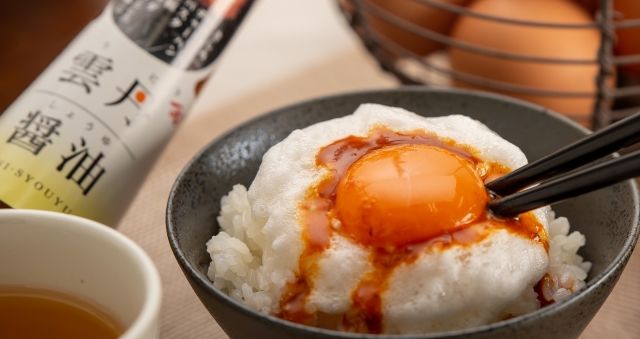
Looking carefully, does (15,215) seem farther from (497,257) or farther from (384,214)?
(497,257)

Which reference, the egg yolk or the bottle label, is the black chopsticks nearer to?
the egg yolk

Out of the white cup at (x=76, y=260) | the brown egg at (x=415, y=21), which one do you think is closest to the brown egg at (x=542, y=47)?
the brown egg at (x=415, y=21)

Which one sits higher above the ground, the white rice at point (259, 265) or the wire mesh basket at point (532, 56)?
the wire mesh basket at point (532, 56)

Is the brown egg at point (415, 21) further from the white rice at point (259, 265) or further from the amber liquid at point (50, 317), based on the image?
the amber liquid at point (50, 317)

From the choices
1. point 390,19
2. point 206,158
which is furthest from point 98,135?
point 390,19

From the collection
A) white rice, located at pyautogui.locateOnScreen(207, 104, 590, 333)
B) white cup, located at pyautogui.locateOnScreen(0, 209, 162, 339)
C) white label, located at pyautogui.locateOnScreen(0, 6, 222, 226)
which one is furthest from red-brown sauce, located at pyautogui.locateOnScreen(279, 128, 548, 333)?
white label, located at pyautogui.locateOnScreen(0, 6, 222, 226)

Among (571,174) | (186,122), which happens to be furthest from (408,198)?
(186,122)
